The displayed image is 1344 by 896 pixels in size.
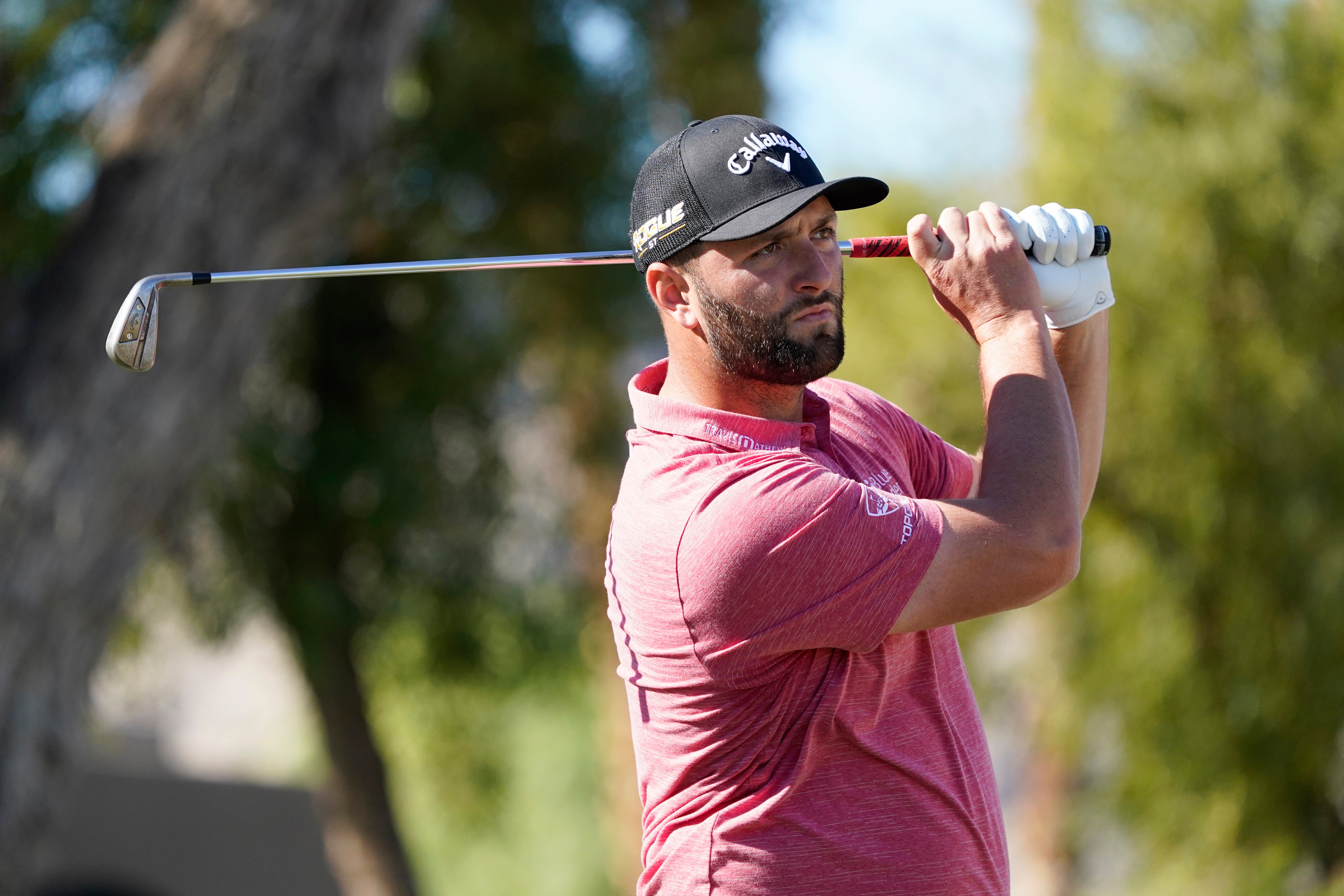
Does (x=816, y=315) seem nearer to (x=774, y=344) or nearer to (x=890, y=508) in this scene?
(x=774, y=344)

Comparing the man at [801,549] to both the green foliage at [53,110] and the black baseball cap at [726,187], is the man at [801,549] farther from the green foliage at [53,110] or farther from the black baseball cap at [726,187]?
the green foliage at [53,110]

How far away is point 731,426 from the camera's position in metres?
1.74

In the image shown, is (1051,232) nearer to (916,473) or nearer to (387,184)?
(916,473)

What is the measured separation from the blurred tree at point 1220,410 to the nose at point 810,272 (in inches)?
149

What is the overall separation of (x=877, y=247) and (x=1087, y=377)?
0.37 metres

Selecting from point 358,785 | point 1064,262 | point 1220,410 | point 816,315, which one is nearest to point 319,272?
point 816,315

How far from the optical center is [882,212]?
217 inches

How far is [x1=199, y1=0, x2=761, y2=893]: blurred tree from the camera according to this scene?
643 centimetres

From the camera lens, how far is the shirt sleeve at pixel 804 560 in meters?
1.58

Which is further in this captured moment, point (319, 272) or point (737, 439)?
point (319, 272)

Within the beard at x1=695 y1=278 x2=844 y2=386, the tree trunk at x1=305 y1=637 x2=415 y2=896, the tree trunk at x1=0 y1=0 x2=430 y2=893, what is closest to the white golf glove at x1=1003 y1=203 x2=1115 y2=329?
the beard at x1=695 y1=278 x2=844 y2=386

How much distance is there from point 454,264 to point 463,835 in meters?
6.83

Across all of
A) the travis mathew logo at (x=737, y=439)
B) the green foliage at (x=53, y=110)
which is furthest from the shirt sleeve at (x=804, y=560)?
the green foliage at (x=53, y=110)

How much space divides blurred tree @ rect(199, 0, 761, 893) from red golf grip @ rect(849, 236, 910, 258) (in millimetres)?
4433
